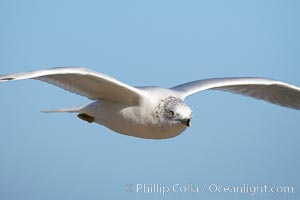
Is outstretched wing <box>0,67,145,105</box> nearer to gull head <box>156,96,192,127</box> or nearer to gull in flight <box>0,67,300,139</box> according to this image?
gull in flight <box>0,67,300,139</box>

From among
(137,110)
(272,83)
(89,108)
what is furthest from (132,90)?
(272,83)

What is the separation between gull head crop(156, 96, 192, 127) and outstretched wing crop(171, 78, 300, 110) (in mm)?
860

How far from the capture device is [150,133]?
29.5ft

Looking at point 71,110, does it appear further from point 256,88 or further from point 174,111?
point 256,88

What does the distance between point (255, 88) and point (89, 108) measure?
3.02 meters

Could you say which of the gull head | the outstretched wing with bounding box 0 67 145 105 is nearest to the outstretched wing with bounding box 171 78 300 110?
the gull head

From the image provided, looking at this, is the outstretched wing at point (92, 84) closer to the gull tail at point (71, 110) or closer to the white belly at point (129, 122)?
the white belly at point (129, 122)

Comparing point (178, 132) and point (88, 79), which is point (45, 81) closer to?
point (88, 79)

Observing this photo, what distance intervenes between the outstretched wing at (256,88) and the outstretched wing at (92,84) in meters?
0.96

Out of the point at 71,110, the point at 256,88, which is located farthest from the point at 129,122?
the point at 256,88

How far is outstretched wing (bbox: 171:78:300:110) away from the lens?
10234 millimetres

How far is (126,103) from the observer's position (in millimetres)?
9219

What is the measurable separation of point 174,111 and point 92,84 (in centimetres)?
119

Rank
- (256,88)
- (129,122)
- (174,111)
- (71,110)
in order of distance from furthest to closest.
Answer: (256,88) → (71,110) → (129,122) → (174,111)
